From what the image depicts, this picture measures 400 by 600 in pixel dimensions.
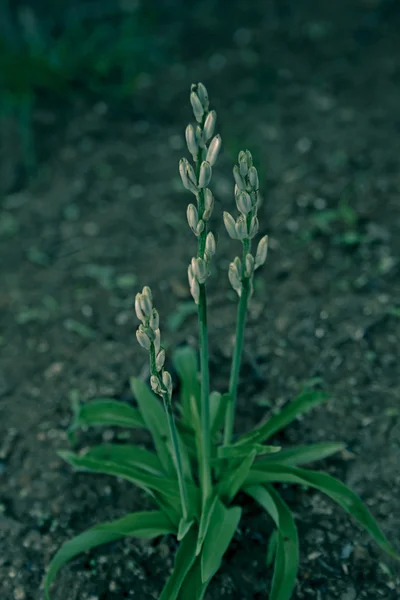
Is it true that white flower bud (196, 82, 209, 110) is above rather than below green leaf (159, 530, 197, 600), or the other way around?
above

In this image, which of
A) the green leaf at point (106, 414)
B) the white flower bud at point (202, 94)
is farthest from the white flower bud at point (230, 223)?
the green leaf at point (106, 414)

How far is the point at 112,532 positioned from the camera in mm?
2305

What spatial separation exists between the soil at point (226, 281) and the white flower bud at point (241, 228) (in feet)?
3.26

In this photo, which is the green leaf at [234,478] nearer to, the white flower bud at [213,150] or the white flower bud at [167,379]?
the white flower bud at [167,379]

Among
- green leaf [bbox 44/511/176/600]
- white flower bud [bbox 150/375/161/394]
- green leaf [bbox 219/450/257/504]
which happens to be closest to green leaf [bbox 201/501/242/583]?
green leaf [bbox 219/450/257/504]

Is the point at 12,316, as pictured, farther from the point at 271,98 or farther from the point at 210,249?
the point at 271,98

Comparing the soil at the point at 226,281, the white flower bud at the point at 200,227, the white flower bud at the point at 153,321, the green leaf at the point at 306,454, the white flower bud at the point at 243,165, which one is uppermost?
the white flower bud at the point at 243,165

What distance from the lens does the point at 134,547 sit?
2.54 metres

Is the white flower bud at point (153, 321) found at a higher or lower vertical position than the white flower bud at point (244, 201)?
lower

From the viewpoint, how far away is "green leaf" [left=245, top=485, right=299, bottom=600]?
2.19 metres

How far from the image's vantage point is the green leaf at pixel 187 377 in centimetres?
264

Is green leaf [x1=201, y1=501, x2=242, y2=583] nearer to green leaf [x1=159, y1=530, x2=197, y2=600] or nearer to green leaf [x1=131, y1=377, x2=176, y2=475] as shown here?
green leaf [x1=159, y1=530, x2=197, y2=600]

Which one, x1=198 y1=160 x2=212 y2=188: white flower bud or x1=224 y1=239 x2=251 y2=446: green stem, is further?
x1=224 y1=239 x2=251 y2=446: green stem

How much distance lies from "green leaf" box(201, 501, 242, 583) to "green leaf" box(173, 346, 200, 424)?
1.35ft
